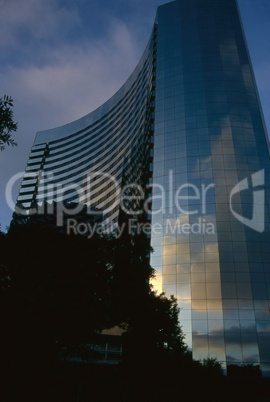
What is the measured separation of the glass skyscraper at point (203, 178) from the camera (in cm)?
3928

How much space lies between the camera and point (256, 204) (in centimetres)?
4597

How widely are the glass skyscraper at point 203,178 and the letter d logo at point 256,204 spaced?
0.16m

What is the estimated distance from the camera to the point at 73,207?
47.5m

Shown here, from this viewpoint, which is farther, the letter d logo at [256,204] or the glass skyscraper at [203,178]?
the letter d logo at [256,204]

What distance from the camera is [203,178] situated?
4866 centimetres

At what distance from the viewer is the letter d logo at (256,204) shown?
146 feet

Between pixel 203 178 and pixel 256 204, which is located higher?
pixel 203 178

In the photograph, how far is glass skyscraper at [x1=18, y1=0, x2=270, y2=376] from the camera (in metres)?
39.3

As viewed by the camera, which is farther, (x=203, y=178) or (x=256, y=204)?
(x=203, y=178)

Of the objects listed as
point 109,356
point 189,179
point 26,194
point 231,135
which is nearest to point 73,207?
point 189,179

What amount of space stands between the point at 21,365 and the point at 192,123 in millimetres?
47195

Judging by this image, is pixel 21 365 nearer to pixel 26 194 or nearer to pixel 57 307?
pixel 57 307

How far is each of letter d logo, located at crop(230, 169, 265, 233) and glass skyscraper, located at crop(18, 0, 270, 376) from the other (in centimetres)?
16

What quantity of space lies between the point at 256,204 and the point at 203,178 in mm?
9079
